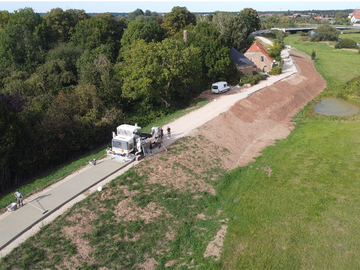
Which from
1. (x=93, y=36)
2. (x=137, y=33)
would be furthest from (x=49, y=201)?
(x=93, y=36)

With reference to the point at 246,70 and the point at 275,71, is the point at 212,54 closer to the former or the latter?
the point at 246,70

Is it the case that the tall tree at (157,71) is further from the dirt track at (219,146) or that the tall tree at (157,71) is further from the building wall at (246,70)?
the building wall at (246,70)

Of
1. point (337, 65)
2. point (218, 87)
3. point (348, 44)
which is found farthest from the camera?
point (348, 44)

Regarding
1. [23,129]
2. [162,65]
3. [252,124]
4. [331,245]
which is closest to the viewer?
[331,245]

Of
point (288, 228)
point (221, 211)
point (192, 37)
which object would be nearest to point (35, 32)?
point (192, 37)

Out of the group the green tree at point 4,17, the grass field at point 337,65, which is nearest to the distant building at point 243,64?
the grass field at point 337,65

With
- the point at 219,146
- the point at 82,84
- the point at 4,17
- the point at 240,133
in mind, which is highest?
the point at 4,17

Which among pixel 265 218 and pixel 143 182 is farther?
pixel 143 182

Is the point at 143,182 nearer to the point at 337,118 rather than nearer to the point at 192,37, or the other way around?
the point at 337,118
